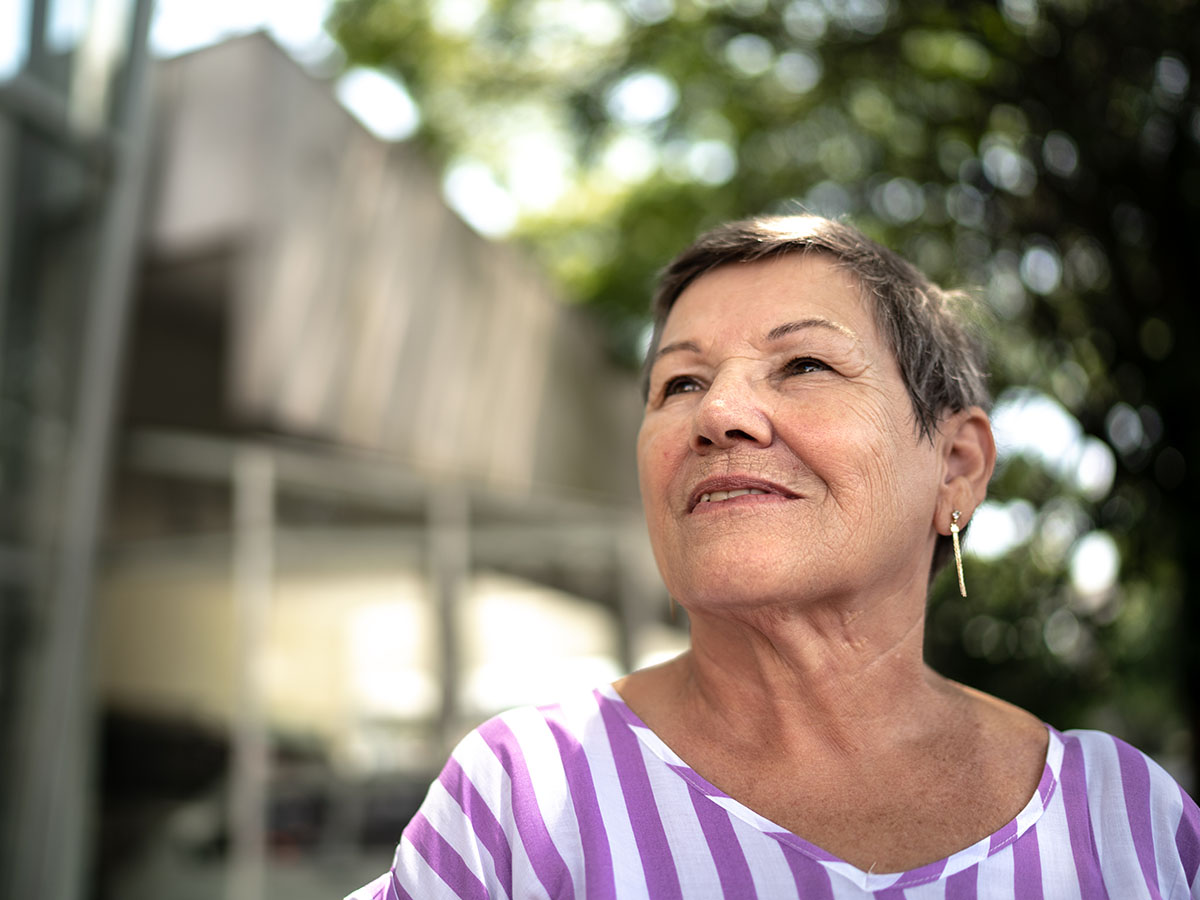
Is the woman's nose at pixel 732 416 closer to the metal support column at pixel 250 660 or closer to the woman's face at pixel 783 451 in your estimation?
the woman's face at pixel 783 451

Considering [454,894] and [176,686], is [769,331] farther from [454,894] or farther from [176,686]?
[176,686]

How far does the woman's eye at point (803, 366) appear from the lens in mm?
1484

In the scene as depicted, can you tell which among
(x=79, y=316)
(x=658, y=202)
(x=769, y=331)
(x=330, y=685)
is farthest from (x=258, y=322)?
(x=769, y=331)

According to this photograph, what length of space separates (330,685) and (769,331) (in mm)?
6202

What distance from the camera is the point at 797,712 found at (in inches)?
58.0

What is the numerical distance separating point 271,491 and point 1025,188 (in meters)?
4.77

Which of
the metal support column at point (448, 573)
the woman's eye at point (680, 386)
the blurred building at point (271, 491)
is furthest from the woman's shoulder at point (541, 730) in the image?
the metal support column at point (448, 573)

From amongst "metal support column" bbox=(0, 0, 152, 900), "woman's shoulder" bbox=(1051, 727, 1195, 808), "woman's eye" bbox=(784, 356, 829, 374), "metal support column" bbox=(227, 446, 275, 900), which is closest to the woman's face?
"woman's eye" bbox=(784, 356, 829, 374)

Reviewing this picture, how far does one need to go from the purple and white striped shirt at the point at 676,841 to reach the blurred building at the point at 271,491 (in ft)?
14.6

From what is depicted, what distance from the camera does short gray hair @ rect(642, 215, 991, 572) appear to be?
5.06ft

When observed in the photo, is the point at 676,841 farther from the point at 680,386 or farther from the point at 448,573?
the point at 448,573

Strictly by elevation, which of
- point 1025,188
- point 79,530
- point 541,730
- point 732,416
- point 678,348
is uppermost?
point 1025,188

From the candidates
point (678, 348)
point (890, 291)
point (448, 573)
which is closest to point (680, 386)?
point (678, 348)

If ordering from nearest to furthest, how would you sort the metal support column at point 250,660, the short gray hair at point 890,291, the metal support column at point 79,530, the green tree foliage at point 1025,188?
the short gray hair at point 890,291, the green tree foliage at point 1025,188, the metal support column at point 79,530, the metal support column at point 250,660
